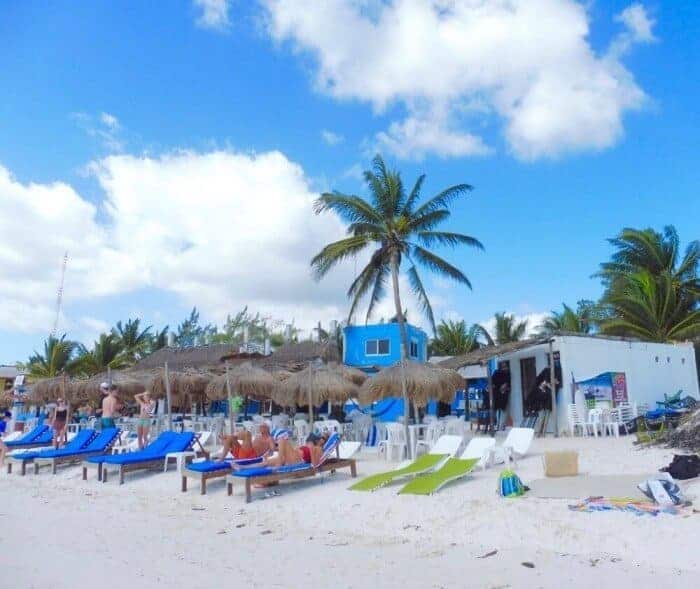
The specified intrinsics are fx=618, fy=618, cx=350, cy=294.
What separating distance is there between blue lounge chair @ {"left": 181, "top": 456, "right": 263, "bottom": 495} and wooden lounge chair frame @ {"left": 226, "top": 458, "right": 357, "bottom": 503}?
1.27ft

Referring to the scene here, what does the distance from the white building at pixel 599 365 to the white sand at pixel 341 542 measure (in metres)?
7.60

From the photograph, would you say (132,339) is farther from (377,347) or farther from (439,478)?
(439,478)

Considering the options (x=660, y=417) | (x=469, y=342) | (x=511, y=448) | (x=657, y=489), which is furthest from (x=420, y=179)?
(x=469, y=342)

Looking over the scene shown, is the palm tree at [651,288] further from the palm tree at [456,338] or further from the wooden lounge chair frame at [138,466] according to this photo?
the wooden lounge chair frame at [138,466]

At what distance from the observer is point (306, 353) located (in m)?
28.2

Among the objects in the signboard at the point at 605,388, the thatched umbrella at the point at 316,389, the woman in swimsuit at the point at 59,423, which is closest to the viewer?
the woman in swimsuit at the point at 59,423

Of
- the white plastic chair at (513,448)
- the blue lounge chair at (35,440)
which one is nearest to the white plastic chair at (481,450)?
the white plastic chair at (513,448)

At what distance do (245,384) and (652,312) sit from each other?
16.7 meters

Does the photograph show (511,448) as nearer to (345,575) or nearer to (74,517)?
(345,575)

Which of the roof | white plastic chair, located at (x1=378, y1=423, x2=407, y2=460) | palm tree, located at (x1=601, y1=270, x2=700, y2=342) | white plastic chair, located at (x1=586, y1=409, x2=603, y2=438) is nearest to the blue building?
palm tree, located at (x1=601, y1=270, x2=700, y2=342)

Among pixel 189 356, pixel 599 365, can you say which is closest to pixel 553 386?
pixel 599 365

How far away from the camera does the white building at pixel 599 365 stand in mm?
16766

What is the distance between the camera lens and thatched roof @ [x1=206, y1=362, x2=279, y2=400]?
16.5m

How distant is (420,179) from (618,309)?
11.0 m
